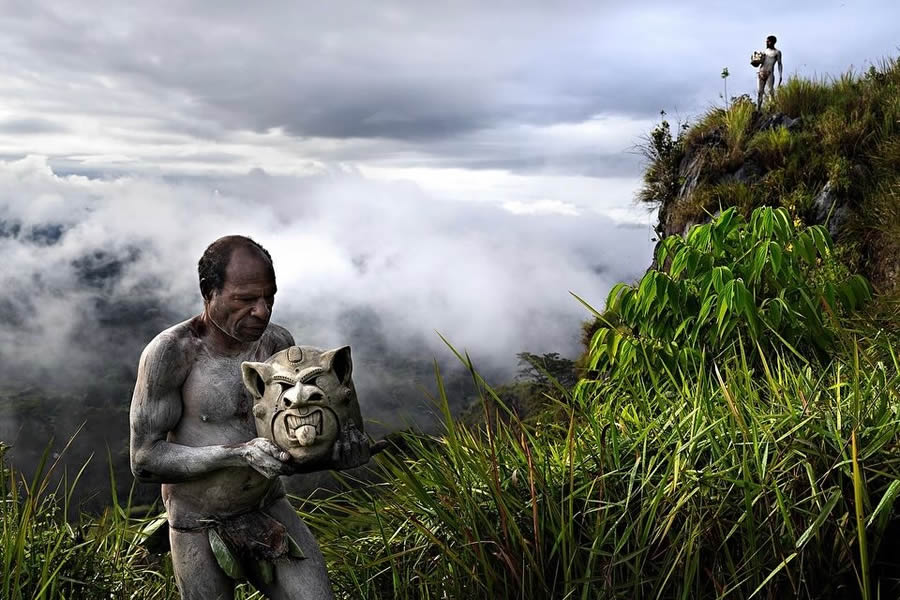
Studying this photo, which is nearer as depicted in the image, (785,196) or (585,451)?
(585,451)

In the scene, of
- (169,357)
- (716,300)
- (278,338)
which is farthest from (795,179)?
(169,357)

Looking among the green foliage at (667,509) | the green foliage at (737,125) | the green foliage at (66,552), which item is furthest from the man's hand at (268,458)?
the green foliage at (737,125)

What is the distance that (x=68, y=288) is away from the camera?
128500 millimetres

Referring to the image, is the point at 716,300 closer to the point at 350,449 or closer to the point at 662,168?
the point at 350,449

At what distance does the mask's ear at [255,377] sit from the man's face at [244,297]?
0.53 feet

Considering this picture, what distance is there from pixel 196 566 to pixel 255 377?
2.72 ft

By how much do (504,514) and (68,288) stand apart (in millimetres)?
139113

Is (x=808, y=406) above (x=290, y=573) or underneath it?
above

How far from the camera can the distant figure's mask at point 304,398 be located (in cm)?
257

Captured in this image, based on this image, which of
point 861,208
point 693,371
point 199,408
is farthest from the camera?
point 861,208

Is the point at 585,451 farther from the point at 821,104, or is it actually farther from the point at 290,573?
the point at 821,104

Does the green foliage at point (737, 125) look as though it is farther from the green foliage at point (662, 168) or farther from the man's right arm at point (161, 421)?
the man's right arm at point (161, 421)

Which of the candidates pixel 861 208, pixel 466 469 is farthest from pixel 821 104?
pixel 466 469

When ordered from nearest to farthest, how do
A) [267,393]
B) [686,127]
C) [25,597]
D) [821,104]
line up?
[267,393] < [25,597] < [821,104] < [686,127]
